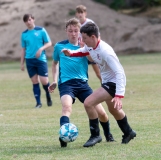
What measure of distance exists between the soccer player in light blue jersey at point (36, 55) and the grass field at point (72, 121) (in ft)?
1.87

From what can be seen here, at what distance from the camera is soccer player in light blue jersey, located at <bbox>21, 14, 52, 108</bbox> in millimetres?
13062

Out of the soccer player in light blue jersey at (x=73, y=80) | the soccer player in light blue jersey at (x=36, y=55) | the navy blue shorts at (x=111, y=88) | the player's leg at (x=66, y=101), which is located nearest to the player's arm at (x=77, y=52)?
the soccer player in light blue jersey at (x=73, y=80)

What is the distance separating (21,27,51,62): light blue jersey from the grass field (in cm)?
122

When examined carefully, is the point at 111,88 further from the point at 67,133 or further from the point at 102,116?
the point at 67,133

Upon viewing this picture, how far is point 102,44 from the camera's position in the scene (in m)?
7.26

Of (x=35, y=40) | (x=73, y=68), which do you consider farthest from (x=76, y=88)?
(x=35, y=40)

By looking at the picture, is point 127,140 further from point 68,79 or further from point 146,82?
point 146,82

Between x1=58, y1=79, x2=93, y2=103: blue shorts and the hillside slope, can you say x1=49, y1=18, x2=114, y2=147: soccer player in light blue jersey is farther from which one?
the hillside slope

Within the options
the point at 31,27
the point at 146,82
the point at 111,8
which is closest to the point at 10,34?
the point at 111,8

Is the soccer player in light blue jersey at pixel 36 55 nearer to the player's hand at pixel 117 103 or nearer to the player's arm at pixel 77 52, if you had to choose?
the player's arm at pixel 77 52

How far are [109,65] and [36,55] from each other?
5.93 meters

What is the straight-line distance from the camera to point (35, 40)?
1325 cm

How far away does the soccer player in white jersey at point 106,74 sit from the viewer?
23.4ft

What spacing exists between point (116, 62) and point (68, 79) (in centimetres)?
115
